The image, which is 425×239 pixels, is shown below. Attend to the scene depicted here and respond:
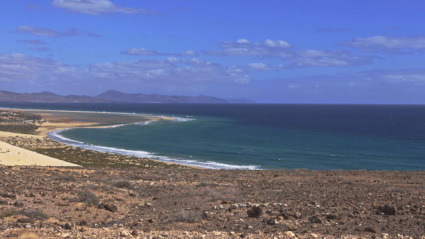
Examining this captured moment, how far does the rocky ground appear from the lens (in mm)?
8922

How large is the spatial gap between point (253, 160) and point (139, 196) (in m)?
29.7

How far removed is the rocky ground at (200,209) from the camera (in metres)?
8.92

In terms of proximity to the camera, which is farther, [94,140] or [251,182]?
[94,140]

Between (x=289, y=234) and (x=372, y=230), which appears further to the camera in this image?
(x=372, y=230)

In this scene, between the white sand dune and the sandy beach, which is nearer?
the sandy beach

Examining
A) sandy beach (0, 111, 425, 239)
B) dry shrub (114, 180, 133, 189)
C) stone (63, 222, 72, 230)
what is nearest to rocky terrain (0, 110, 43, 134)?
sandy beach (0, 111, 425, 239)

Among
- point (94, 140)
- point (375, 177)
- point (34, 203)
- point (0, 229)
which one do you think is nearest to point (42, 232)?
point (0, 229)

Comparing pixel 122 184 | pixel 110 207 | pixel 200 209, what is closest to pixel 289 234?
pixel 200 209

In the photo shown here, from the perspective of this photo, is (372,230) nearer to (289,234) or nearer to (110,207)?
(289,234)

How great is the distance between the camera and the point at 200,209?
11.6 meters

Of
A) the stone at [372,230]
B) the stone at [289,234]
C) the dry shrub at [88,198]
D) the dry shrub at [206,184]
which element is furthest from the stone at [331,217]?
the dry shrub at [88,198]

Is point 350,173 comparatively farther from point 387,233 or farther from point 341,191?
point 387,233

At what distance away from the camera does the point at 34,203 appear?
447 inches

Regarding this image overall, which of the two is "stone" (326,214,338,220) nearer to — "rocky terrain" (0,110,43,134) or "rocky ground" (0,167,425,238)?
"rocky ground" (0,167,425,238)
